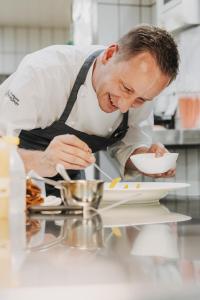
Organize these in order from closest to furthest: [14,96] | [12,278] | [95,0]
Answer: [12,278] → [14,96] → [95,0]

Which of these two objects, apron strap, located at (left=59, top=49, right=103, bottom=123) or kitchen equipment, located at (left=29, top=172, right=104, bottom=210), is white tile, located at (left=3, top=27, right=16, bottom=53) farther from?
kitchen equipment, located at (left=29, top=172, right=104, bottom=210)

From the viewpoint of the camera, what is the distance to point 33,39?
20.7 ft

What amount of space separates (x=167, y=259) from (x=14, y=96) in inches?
41.4

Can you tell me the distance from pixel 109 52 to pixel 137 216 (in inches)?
27.4

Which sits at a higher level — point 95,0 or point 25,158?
point 95,0

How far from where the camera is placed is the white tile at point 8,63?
607 centimetres

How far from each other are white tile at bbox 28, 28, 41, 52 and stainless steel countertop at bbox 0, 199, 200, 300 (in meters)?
5.44

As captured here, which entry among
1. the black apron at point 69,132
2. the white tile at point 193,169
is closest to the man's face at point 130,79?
the black apron at point 69,132

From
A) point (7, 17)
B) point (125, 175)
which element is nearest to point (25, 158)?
point (125, 175)

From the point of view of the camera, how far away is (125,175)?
6.35ft

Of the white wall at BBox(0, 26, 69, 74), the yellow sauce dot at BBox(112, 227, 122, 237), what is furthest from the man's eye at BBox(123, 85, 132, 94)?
the white wall at BBox(0, 26, 69, 74)

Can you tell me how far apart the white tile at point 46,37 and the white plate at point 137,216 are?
5231mm

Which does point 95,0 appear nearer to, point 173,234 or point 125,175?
point 125,175

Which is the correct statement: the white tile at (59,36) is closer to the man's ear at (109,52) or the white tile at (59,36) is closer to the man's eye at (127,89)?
the man's ear at (109,52)
